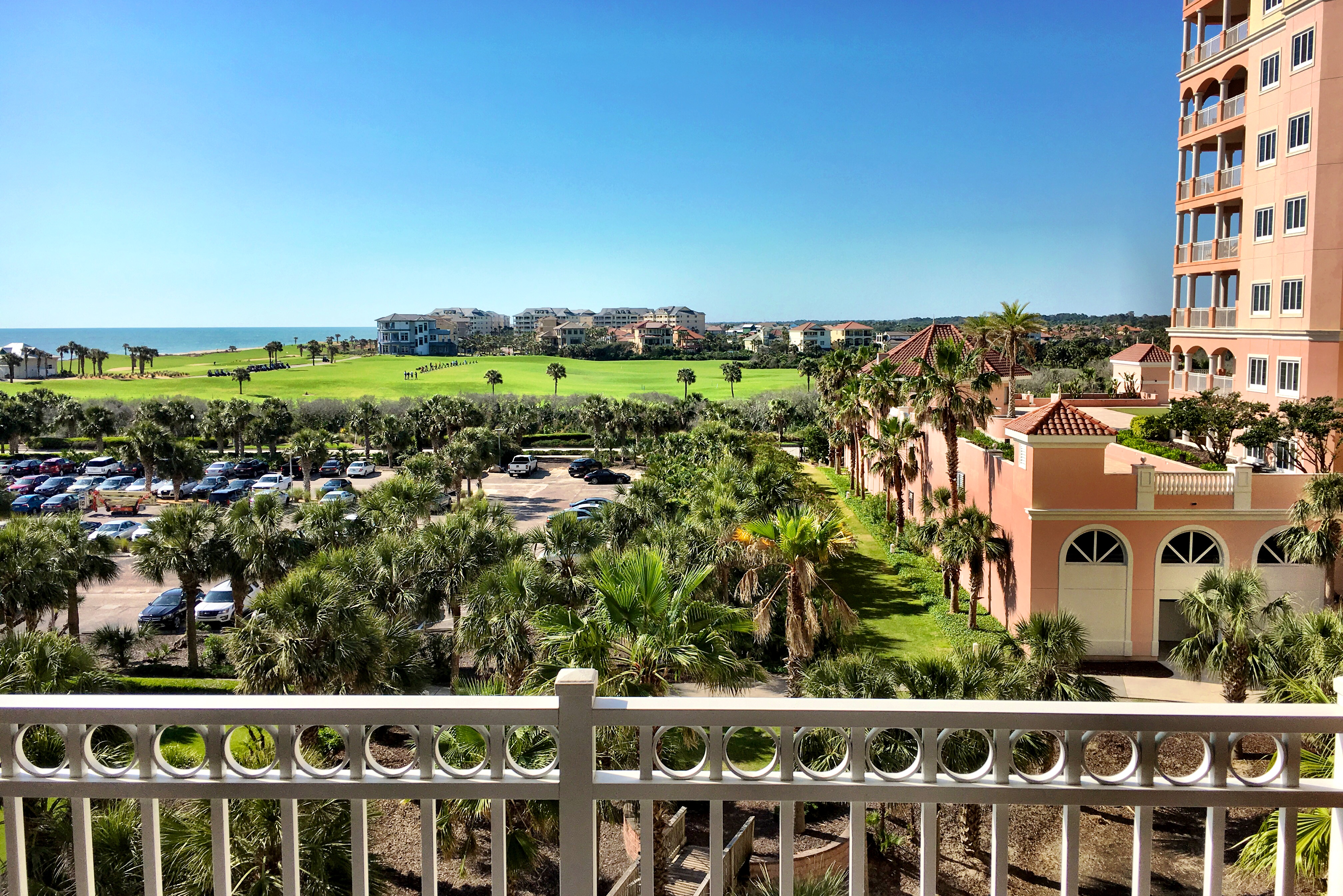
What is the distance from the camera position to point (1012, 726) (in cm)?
365

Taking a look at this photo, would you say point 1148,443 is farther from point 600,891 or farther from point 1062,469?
point 600,891

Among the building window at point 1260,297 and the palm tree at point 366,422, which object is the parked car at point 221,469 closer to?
the palm tree at point 366,422

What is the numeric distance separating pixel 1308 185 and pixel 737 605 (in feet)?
58.1

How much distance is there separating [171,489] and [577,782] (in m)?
51.7

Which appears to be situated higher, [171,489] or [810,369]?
[810,369]

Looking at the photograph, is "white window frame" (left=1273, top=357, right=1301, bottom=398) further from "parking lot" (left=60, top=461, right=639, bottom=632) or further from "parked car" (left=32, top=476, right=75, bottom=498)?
"parked car" (left=32, top=476, right=75, bottom=498)

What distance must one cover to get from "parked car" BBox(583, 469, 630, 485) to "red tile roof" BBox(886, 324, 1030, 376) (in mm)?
16238

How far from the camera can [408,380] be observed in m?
122

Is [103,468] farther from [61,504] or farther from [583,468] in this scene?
[583,468]

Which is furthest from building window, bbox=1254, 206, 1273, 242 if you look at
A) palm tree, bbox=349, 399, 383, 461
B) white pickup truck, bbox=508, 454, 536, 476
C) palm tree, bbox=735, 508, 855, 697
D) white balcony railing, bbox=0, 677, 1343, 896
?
palm tree, bbox=349, 399, 383, 461

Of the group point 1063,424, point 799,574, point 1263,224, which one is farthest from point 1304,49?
point 799,574

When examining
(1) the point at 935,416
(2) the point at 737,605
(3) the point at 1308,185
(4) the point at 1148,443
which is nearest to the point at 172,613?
(2) the point at 737,605

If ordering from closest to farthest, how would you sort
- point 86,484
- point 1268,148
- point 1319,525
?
1. point 1319,525
2. point 1268,148
3. point 86,484

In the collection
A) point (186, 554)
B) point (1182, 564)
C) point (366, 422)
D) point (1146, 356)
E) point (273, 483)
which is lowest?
point (273, 483)
